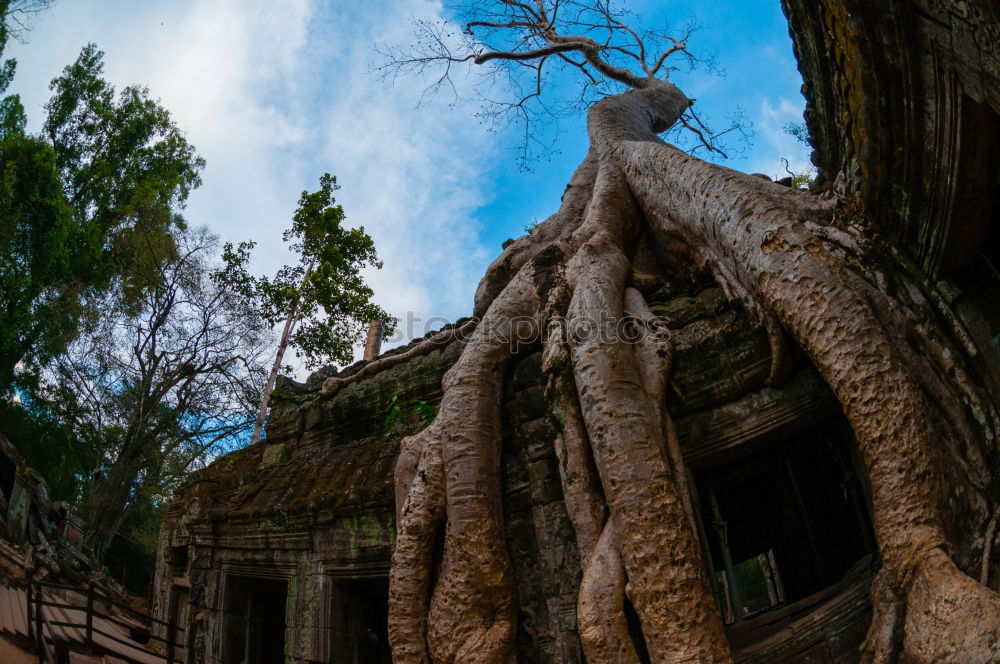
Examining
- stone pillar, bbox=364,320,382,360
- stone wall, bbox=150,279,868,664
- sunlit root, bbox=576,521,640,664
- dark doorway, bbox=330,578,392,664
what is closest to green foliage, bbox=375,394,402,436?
stone wall, bbox=150,279,868,664

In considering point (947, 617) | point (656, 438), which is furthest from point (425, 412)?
point (947, 617)

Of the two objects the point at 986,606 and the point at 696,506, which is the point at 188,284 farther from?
the point at 986,606

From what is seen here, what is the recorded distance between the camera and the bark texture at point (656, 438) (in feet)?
6.14

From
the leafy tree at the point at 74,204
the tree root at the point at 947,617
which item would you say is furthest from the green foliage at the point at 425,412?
the leafy tree at the point at 74,204

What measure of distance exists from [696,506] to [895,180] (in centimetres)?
144

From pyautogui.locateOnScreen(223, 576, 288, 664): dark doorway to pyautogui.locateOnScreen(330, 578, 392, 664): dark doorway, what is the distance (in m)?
0.78

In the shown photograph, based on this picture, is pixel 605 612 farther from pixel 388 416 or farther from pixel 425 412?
pixel 388 416

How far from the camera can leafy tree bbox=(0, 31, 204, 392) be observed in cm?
1178

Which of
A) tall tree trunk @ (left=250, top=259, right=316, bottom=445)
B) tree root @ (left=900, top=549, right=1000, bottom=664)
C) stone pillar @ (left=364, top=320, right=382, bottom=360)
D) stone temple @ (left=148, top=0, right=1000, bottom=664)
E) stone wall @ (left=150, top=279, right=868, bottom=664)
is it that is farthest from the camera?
tall tree trunk @ (left=250, top=259, right=316, bottom=445)

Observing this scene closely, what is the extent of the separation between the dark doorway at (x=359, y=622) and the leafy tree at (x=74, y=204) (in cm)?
1086

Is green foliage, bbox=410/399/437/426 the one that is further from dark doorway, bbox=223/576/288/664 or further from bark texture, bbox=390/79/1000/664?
dark doorway, bbox=223/576/288/664

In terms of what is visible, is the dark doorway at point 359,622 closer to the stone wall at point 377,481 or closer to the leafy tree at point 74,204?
the stone wall at point 377,481

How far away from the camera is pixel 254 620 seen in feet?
15.5

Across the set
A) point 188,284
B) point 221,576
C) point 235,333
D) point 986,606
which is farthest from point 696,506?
point 188,284
